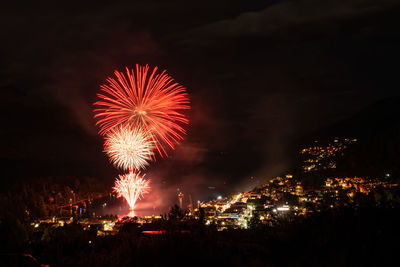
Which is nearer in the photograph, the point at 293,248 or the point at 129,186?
the point at 293,248

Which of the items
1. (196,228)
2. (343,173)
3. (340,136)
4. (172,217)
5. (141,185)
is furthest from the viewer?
(340,136)

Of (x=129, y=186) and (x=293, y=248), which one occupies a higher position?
(x=129, y=186)

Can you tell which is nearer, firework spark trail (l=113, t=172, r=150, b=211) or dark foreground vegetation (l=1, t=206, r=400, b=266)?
dark foreground vegetation (l=1, t=206, r=400, b=266)

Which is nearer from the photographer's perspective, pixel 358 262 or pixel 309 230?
pixel 358 262

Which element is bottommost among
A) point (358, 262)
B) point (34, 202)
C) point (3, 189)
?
point (358, 262)

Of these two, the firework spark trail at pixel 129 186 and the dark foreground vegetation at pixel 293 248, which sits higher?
the firework spark trail at pixel 129 186

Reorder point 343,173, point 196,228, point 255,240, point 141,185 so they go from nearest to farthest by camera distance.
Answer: point 255,240 < point 196,228 < point 141,185 < point 343,173

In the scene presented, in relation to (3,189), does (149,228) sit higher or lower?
lower

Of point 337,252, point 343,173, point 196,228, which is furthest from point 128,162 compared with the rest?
point 343,173

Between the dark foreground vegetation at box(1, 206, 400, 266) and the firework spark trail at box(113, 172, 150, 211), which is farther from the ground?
the firework spark trail at box(113, 172, 150, 211)

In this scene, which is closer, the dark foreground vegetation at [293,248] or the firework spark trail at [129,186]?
the dark foreground vegetation at [293,248]

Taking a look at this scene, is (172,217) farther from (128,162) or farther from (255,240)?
(128,162)
